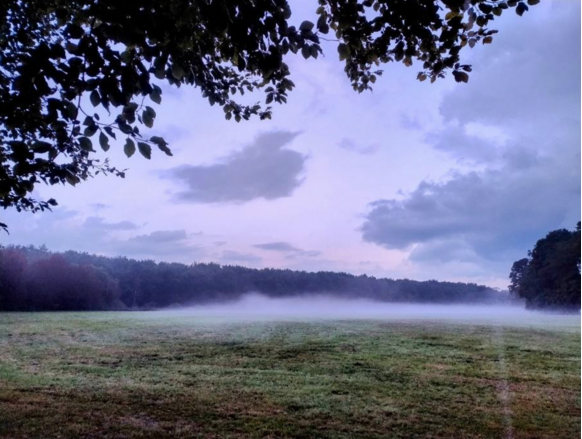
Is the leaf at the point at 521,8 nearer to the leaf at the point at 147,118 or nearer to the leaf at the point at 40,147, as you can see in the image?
the leaf at the point at 147,118

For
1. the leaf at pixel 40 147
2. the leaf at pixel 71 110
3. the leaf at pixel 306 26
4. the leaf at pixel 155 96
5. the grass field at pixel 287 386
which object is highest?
the leaf at pixel 306 26

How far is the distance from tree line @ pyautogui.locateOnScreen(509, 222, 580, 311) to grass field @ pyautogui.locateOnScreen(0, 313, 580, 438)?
1883cm

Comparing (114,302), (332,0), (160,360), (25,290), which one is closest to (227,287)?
(114,302)

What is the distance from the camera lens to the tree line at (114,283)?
22.0 metres

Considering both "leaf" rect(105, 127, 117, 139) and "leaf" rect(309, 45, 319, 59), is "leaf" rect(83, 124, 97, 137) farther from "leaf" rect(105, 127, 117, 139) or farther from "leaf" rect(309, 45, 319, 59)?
"leaf" rect(309, 45, 319, 59)

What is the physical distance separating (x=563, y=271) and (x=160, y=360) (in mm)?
30265

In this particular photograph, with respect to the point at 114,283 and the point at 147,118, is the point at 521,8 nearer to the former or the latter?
the point at 147,118

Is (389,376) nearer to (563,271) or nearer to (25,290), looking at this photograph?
(25,290)

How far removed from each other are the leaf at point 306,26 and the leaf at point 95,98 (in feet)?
6.01

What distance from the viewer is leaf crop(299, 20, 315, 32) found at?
351cm

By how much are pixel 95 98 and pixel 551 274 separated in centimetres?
3610

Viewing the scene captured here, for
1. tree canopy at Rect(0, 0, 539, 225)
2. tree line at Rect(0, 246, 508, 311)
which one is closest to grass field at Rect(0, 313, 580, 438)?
tree canopy at Rect(0, 0, 539, 225)

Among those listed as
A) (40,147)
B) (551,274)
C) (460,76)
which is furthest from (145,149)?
(551,274)

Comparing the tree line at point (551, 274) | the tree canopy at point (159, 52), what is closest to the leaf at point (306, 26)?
the tree canopy at point (159, 52)
